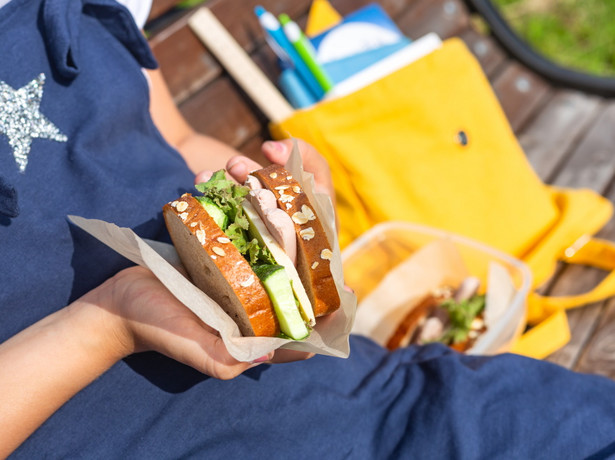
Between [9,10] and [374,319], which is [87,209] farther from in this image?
[374,319]

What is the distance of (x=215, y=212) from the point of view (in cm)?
103

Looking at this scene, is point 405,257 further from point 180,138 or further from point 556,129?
point 556,129

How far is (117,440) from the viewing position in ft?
3.45

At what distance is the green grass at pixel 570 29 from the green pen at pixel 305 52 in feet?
6.63

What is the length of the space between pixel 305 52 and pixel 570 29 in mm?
2476

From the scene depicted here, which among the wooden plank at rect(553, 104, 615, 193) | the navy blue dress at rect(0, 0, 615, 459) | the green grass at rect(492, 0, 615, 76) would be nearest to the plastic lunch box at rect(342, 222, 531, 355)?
the navy blue dress at rect(0, 0, 615, 459)

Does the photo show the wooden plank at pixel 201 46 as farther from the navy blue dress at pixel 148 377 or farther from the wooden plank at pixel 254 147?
the navy blue dress at pixel 148 377

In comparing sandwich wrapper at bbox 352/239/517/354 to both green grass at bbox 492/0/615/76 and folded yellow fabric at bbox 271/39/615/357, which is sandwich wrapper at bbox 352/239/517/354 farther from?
green grass at bbox 492/0/615/76

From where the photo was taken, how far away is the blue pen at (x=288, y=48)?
1964 millimetres

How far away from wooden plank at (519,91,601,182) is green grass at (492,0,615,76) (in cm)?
76

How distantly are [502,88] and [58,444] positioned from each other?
7.91 feet

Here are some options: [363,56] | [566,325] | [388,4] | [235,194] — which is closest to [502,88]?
[388,4]

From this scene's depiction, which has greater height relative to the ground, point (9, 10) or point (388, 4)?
point (9, 10)

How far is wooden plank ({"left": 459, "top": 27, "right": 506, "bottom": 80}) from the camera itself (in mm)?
2703
